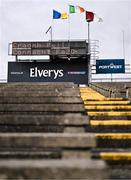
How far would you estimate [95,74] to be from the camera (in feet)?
103

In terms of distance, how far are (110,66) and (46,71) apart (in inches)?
221

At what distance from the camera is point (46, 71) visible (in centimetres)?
3097

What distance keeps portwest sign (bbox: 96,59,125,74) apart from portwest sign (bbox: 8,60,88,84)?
4.53ft

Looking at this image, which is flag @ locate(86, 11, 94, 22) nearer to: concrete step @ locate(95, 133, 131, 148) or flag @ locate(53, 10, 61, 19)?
flag @ locate(53, 10, 61, 19)

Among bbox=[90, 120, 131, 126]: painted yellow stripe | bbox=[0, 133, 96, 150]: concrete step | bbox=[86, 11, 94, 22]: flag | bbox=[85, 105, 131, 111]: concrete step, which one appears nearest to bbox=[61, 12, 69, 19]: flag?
bbox=[86, 11, 94, 22]: flag

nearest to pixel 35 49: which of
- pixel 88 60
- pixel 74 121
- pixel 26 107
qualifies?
pixel 88 60

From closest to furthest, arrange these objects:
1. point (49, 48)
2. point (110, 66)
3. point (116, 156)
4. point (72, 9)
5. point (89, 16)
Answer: point (116, 156)
point (49, 48)
point (110, 66)
point (89, 16)
point (72, 9)

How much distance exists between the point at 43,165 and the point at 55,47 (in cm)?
2881

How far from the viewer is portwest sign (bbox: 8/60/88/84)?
30.7 meters

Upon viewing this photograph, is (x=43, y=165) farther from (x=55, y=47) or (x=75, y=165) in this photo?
(x=55, y=47)

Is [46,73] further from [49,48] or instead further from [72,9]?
[72,9]

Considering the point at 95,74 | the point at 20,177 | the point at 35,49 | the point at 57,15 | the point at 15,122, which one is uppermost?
the point at 57,15

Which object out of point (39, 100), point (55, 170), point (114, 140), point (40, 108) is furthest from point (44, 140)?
point (39, 100)

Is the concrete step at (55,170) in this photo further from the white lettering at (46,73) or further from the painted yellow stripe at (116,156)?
the white lettering at (46,73)
